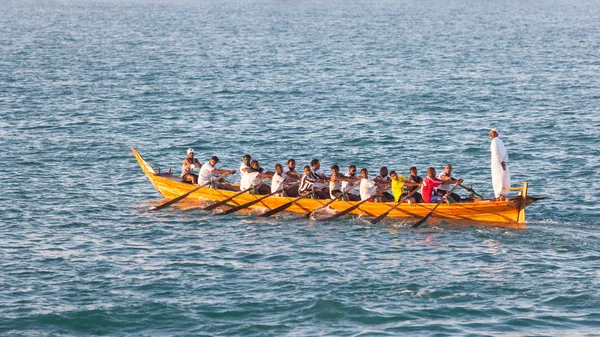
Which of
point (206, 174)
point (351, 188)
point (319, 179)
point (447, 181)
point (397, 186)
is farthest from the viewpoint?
point (206, 174)

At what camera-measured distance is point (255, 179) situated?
3741 cm

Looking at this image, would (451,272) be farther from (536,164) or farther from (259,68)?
(259,68)

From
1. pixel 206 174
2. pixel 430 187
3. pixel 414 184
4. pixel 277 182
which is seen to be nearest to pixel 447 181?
pixel 430 187

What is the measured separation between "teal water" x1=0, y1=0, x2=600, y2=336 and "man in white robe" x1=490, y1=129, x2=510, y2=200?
1.55 meters

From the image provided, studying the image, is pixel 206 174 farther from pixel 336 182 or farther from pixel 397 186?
pixel 397 186

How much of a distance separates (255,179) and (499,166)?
9.11 metres

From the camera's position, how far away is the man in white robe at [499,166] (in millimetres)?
33500

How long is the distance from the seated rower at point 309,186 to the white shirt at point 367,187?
1702mm

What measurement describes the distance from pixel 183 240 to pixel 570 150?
22.2 m

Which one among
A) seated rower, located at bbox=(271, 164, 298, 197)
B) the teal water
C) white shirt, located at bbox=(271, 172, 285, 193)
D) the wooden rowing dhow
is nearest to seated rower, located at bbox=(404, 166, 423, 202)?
the wooden rowing dhow

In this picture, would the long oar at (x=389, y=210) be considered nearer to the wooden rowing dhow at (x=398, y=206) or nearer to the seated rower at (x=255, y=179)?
the wooden rowing dhow at (x=398, y=206)

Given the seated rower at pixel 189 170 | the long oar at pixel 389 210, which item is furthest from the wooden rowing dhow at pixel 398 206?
the seated rower at pixel 189 170

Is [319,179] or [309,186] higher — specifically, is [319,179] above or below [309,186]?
above

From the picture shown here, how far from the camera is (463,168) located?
1789 inches
